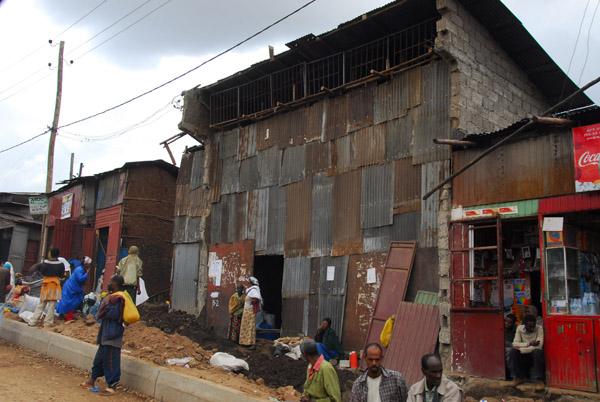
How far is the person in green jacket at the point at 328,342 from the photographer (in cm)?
1074

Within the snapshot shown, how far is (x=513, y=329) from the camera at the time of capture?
9516 millimetres

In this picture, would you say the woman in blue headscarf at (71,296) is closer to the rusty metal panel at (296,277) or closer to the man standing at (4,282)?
the man standing at (4,282)

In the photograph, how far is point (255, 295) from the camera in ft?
40.5

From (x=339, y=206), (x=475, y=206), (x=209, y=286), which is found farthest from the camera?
(x=209, y=286)

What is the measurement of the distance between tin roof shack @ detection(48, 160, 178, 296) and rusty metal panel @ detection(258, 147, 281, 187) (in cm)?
747

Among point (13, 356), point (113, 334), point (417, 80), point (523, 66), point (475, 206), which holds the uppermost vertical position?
point (523, 66)

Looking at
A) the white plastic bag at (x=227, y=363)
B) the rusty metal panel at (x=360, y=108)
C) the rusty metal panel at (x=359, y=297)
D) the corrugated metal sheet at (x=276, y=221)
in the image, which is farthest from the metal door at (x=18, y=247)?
the rusty metal panel at (x=360, y=108)

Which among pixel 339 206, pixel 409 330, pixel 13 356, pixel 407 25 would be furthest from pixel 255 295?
pixel 407 25

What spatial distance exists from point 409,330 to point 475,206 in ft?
8.29

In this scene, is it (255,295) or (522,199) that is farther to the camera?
(255,295)

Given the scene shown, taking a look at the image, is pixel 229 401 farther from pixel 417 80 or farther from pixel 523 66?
pixel 523 66

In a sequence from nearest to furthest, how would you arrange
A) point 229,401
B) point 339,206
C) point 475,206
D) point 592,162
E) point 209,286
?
1. point 229,401
2. point 592,162
3. point 475,206
4. point 339,206
5. point 209,286

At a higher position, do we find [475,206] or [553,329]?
[475,206]

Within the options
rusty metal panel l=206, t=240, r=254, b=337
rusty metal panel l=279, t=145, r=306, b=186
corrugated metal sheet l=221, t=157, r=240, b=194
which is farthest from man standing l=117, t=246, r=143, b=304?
rusty metal panel l=279, t=145, r=306, b=186
